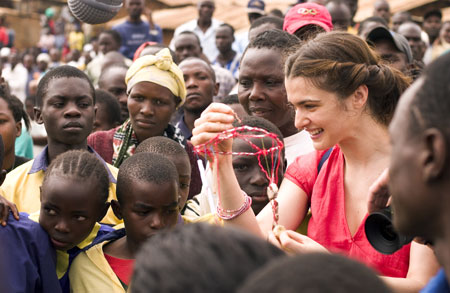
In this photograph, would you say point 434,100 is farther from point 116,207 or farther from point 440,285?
point 116,207

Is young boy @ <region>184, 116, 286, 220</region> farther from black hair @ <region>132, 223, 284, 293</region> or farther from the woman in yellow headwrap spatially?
black hair @ <region>132, 223, 284, 293</region>

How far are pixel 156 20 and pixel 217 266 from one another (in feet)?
41.9

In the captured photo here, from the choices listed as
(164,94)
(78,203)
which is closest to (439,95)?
(78,203)

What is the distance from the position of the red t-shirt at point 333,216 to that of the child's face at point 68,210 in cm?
96

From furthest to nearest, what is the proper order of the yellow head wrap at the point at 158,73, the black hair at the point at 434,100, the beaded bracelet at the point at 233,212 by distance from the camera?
the yellow head wrap at the point at 158,73 < the beaded bracelet at the point at 233,212 < the black hair at the point at 434,100

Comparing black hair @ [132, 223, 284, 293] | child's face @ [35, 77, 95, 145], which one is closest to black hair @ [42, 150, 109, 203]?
child's face @ [35, 77, 95, 145]

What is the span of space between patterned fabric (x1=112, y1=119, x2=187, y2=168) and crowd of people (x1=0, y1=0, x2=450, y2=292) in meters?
0.01

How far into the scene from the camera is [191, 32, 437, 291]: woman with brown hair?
9.08 ft

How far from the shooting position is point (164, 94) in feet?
14.7

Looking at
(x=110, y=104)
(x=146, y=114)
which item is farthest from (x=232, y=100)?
(x=110, y=104)

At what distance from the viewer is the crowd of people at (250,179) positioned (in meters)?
1.12

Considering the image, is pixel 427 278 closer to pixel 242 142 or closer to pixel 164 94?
pixel 242 142

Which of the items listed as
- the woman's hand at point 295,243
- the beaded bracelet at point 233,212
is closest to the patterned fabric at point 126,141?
the beaded bracelet at point 233,212

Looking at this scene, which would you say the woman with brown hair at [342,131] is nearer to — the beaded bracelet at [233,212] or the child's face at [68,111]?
the beaded bracelet at [233,212]
